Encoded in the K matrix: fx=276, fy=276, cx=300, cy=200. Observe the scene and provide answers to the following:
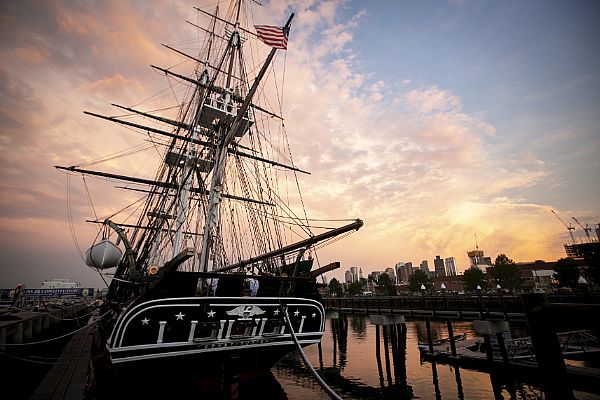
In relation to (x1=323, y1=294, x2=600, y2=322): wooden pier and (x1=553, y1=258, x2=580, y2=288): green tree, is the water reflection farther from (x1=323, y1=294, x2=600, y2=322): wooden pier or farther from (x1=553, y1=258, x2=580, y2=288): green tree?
(x1=553, y1=258, x2=580, y2=288): green tree

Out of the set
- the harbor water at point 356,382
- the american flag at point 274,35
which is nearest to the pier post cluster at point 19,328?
the harbor water at point 356,382

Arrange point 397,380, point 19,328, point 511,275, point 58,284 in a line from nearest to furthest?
point 19,328 → point 397,380 → point 511,275 → point 58,284

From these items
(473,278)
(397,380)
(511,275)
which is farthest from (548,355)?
(473,278)

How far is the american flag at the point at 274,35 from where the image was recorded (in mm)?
12172

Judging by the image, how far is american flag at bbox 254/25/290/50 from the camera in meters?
12.2

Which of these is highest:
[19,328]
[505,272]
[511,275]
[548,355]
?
[505,272]

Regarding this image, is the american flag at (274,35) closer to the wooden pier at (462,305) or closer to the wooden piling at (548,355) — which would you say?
the wooden piling at (548,355)

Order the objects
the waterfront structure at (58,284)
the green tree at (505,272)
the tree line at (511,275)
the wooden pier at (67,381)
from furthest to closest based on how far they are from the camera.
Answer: the waterfront structure at (58,284), the green tree at (505,272), the tree line at (511,275), the wooden pier at (67,381)

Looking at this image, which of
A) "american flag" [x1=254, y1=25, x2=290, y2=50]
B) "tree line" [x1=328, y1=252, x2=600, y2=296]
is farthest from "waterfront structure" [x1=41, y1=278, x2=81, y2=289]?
"american flag" [x1=254, y1=25, x2=290, y2=50]

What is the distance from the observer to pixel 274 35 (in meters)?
12.3

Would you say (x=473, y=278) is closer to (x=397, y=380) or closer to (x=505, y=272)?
(x=505, y=272)

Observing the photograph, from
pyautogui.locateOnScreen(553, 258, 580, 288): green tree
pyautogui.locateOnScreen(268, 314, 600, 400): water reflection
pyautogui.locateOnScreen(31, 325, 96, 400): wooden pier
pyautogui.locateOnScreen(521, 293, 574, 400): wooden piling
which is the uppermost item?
pyautogui.locateOnScreen(553, 258, 580, 288): green tree

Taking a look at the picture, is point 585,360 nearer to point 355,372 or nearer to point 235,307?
point 355,372

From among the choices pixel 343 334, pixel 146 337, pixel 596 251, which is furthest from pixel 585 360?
pixel 596 251
